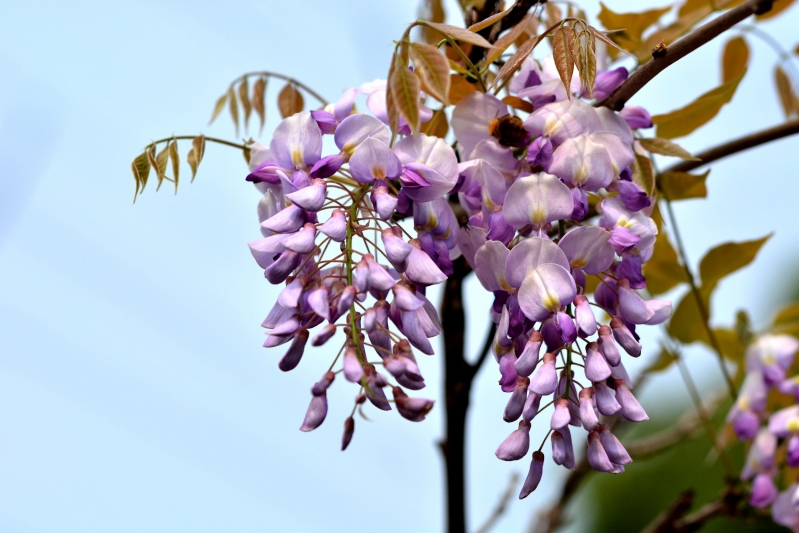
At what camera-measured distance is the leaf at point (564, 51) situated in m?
0.41

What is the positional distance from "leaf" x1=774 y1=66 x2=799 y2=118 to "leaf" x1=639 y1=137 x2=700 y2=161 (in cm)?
47

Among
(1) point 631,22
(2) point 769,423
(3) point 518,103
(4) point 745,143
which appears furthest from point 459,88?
(2) point 769,423

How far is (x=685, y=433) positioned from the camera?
43.6 inches

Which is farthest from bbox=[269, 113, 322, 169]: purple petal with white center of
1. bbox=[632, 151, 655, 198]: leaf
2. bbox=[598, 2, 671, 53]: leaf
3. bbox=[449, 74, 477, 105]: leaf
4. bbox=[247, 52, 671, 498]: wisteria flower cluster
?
bbox=[598, 2, 671, 53]: leaf

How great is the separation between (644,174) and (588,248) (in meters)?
0.10

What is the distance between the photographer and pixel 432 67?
389 millimetres

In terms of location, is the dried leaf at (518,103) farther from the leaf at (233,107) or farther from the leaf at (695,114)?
the leaf at (233,107)

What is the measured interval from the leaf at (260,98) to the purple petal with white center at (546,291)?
0.35 m

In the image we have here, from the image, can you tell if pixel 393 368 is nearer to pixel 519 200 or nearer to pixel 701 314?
pixel 519 200

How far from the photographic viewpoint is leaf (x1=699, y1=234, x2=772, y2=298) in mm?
750

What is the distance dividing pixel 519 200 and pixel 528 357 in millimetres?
91

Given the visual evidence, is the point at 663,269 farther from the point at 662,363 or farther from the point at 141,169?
the point at 141,169

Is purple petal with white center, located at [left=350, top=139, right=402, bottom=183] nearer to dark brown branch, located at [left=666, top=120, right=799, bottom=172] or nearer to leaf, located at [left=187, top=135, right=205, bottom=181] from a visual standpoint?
leaf, located at [left=187, top=135, right=205, bottom=181]

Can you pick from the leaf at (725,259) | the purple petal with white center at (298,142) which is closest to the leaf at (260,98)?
the purple petal with white center at (298,142)
